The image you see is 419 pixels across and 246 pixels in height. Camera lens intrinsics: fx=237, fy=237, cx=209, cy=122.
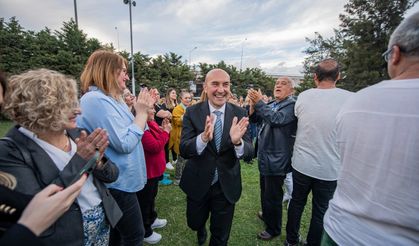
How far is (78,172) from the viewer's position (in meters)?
1.40

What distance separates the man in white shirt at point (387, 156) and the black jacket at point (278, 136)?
1.75 m

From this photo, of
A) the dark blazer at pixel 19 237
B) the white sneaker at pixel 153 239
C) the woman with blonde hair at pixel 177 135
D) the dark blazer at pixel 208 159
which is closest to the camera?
the dark blazer at pixel 19 237

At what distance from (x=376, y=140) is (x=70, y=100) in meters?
1.85

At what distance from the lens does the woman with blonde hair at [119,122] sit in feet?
6.45

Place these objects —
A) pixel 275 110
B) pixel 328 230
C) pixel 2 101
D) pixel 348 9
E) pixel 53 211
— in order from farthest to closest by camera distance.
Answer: pixel 348 9, pixel 275 110, pixel 328 230, pixel 2 101, pixel 53 211

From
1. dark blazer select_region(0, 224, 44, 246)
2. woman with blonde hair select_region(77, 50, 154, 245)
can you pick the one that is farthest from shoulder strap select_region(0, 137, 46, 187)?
woman with blonde hair select_region(77, 50, 154, 245)

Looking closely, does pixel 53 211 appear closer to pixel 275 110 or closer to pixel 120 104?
pixel 120 104

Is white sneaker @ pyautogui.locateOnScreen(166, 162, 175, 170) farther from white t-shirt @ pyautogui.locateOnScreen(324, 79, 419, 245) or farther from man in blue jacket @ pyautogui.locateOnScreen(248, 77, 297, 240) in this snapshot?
white t-shirt @ pyautogui.locateOnScreen(324, 79, 419, 245)

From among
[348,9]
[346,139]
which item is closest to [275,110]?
[346,139]

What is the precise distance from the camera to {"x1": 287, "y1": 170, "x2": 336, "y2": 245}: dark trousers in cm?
289

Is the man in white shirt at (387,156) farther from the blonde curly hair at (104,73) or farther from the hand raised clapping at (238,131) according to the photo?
the blonde curly hair at (104,73)

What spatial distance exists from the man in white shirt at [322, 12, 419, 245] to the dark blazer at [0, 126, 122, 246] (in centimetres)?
168

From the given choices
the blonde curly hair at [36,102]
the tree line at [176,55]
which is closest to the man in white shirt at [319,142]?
the blonde curly hair at [36,102]

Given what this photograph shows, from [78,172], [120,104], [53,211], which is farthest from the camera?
[120,104]
